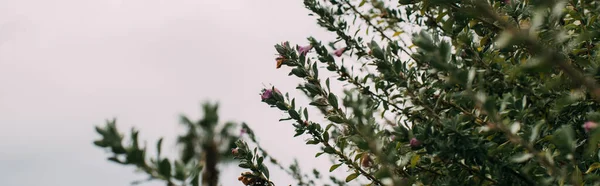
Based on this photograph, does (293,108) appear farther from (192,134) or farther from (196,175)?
(192,134)

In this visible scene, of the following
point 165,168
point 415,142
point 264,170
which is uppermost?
point 264,170

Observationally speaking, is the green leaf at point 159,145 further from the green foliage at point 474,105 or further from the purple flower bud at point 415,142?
the purple flower bud at point 415,142

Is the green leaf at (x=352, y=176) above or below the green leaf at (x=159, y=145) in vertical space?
above

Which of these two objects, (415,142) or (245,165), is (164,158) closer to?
(415,142)

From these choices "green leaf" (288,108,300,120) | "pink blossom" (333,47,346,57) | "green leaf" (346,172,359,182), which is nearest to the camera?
"green leaf" (346,172,359,182)

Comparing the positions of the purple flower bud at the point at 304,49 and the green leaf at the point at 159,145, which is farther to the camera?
the purple flower bud at the point at 304,49

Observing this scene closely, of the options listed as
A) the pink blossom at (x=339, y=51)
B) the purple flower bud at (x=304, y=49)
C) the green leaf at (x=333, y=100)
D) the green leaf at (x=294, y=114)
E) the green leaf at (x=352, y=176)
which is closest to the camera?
the green leaf at (x=333, y=100)

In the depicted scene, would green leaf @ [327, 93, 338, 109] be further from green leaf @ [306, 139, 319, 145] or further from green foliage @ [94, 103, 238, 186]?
green foliage @ [94, 103, 238, 186]

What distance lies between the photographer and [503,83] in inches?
96.7

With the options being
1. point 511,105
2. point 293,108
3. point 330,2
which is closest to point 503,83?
point 511,105

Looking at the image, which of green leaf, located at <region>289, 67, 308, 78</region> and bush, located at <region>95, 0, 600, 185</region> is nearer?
bush, located at <region>95, 0, 600, 185</region>

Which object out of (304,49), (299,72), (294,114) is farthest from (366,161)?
(304,49)

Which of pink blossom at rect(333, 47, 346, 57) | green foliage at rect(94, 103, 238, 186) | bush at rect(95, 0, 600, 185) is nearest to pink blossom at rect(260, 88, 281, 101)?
bush at rect(95, 0, 600, 185)

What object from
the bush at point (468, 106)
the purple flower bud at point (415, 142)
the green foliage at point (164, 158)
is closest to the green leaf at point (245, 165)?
the bush at point (468, 106)
